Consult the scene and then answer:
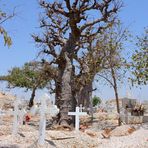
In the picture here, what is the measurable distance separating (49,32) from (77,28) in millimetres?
2389

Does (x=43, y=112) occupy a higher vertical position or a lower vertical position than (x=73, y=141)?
higher

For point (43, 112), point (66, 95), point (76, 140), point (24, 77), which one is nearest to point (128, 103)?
point (66, 95)

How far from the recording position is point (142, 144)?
42.4 ft

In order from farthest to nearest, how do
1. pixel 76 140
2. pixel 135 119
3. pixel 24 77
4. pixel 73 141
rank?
pixel 24 77 → pixel 135 119 → pixel 76 140 → pixel 73 141

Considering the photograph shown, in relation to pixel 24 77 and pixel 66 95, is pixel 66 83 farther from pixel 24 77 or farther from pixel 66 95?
pixel 24 77

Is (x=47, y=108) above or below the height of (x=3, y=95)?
below

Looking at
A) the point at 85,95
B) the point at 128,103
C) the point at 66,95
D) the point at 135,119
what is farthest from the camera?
the point at 85,95

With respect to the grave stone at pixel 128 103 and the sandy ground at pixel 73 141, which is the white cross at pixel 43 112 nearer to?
the sandy ground at pixel 73 141

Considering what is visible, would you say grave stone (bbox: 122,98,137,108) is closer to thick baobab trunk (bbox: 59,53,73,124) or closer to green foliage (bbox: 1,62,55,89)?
thick baobab trunk (bbox: 59,53,73,124)

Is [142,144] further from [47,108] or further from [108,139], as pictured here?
[47,108]

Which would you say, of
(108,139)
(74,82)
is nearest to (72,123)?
(74,82)

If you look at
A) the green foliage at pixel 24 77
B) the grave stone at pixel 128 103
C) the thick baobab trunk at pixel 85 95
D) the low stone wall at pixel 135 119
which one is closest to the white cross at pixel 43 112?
the low stone wall at pixel 135 119

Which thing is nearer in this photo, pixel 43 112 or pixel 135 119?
pixel 43 112

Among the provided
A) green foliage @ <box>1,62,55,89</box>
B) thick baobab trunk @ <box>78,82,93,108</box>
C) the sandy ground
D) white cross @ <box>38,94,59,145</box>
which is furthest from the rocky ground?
green foliage @ <box>1,62,55,89</box>
